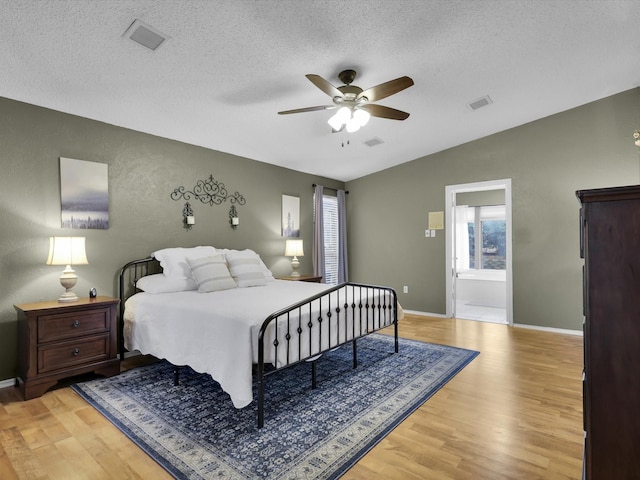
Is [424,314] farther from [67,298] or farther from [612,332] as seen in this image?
[67,298]

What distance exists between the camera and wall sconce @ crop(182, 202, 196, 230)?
4227 millimetres

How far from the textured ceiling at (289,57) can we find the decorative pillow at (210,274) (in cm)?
152

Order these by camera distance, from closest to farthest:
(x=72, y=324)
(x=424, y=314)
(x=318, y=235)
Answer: (x=72, y=324), (x=424, y=314), (x=318, y=235)

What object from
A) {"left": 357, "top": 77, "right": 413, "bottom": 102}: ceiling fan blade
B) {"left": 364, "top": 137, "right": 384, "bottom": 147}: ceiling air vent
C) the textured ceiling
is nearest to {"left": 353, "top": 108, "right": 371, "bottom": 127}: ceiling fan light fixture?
{"left": 357, "top": 77, "right": 413, "bottom": 102}: ceiling fan blade

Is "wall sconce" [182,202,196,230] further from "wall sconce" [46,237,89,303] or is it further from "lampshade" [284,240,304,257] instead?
"lampshade" [284,240,304,257]

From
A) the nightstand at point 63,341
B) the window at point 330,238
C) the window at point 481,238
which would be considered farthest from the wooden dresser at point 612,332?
the window at point 481,238

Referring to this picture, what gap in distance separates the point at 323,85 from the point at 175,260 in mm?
2356

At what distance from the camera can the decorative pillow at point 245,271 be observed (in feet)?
12.7

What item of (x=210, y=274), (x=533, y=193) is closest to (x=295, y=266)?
(x=210, y=274)

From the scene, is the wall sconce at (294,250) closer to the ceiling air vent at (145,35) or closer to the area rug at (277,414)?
the area rug at (277,414)

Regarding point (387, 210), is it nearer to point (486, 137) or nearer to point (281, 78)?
point (486, 137)

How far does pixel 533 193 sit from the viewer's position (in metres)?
4.81

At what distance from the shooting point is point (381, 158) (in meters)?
5.67

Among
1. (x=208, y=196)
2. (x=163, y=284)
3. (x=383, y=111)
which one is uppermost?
(x=383, y=111)
